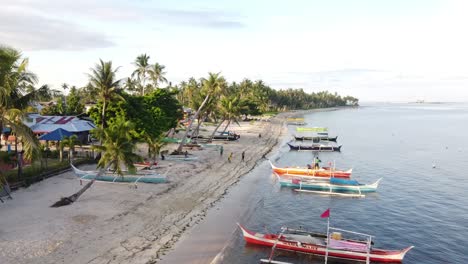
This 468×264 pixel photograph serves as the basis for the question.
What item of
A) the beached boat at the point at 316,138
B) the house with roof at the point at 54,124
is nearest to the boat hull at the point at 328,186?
the house with roof at the point at 54,124

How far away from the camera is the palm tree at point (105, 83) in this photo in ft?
121

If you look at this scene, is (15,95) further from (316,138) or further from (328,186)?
(316,138)

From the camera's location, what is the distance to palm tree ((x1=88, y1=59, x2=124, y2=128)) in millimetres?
36750

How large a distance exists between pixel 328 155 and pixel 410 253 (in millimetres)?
41574

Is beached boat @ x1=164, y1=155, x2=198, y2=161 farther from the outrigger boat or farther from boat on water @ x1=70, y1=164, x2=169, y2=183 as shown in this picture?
the outrigger boat

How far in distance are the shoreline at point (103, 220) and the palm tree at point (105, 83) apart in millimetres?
7474

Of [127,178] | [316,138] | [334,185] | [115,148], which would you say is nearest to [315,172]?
[334,185]

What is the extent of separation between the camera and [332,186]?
3772 centimetres

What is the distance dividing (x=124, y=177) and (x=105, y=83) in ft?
33.5

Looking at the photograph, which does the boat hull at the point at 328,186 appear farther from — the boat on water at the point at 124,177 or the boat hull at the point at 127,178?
the boat hull at the point at 127,178

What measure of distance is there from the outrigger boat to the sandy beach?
271 inches

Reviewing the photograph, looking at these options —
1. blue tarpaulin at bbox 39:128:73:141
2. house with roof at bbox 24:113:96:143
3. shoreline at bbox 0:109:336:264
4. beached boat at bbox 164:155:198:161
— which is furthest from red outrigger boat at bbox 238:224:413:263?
house with roof at bbox 24:113:96:143

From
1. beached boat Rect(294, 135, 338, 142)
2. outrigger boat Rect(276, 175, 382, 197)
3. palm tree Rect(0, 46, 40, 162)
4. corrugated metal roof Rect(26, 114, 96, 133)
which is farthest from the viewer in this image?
beached boat Rect(294, 135, 338, 142)

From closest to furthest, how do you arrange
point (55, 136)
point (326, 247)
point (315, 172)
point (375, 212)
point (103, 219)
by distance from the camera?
point (326, 247), point (103, 219), point (375, 212), point (55, 136), point (315, 172)
